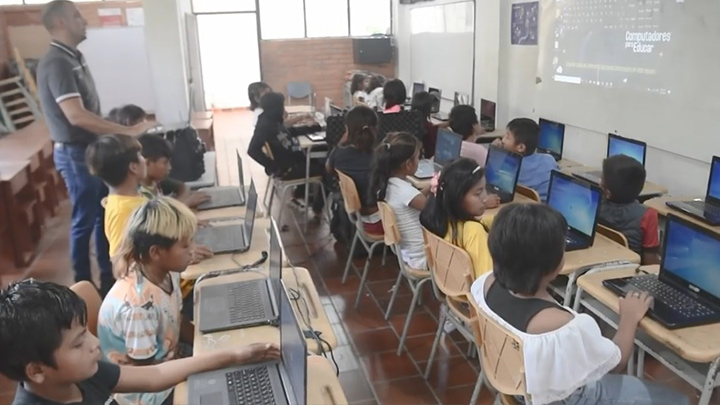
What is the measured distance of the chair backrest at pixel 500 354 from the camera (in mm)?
1578

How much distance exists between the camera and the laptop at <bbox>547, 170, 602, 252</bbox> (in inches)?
99.7

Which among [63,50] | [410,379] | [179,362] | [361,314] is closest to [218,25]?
[63,50]

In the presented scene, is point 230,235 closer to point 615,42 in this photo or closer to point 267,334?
point 267,334

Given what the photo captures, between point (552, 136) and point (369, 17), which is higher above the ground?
point (369, 17)

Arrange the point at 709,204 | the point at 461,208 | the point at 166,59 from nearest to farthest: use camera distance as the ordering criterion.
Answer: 1. the point at 461,208
2. the point at 709,204
3. the point at 166,59

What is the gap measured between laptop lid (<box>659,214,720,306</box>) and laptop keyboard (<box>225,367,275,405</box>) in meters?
1.44

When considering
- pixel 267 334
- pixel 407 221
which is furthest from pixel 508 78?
pixel 267 334

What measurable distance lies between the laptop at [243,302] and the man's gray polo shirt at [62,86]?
1794 millimetres

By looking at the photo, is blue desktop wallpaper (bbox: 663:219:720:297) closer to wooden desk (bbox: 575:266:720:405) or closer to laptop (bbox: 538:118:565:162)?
wooden desk (bbox: 575:266:720:405)

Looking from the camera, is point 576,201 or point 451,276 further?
point 576,201

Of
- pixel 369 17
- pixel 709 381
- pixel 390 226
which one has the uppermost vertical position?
pixel 369 17

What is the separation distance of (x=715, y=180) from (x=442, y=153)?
179cm

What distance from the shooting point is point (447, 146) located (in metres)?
4.36

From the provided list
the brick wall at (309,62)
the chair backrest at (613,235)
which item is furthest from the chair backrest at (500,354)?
the brick wall at (309,62)
